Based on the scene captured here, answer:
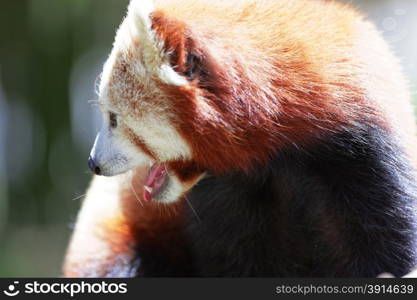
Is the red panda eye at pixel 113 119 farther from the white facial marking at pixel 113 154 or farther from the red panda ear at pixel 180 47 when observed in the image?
the red panda ear at pixel 180 47

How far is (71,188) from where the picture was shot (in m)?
7.55

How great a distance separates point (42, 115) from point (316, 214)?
5108mm

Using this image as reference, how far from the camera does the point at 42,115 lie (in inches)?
289

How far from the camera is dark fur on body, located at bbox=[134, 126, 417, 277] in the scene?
104 inches

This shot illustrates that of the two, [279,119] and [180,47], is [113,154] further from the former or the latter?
[279,119]

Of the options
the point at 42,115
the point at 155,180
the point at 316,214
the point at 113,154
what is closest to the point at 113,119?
the point at 113,154

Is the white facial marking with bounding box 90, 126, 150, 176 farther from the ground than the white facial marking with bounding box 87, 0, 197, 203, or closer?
closer

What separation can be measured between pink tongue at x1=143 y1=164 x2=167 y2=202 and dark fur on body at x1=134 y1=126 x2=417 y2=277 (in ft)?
0.93

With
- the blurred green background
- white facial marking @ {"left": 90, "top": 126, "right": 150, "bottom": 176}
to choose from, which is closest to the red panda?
white facial marking @ {"left": 90, "top": 126, "right": 150, "bottom": 176}

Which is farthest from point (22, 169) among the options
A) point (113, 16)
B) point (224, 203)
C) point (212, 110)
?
point (212, 110)

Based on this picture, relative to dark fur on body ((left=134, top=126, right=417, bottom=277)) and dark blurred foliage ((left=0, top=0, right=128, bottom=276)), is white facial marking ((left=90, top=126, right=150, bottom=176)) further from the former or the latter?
Answer: dark blurred foliage ((left=0, top=0, right=128, bottom=276))

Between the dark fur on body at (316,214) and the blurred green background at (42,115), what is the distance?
427 centimetres

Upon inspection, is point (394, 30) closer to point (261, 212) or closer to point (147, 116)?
point (261, 212)

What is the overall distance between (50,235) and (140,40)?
5.58 m
